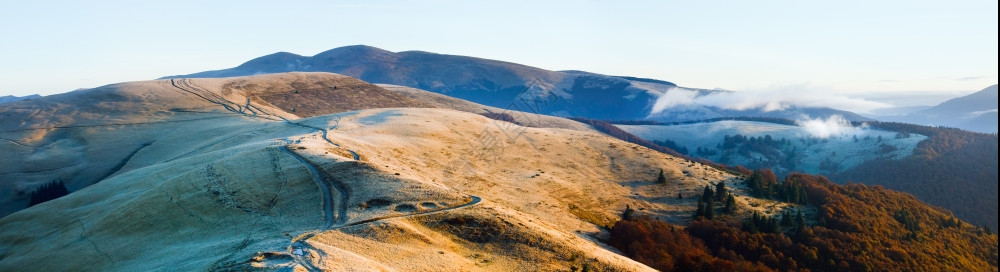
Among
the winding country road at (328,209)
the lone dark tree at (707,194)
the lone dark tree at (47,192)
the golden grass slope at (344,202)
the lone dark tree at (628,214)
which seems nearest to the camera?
the winding country road at (328,209)

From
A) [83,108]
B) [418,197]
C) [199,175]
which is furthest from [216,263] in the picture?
[83,108]

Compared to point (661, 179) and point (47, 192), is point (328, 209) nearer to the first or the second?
point (661, 179)

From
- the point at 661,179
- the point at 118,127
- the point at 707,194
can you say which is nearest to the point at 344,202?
the point at 707,194

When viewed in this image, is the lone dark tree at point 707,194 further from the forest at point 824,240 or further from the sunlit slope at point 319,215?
the sunlit slope at point 319,215

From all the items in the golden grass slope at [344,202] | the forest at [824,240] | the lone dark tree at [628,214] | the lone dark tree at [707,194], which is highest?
the golden grass slope at [344,202]

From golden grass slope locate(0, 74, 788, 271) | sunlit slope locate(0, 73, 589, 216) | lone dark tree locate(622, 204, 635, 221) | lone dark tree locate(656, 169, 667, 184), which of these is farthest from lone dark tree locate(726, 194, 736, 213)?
sunlit slope locate(0, 73, 589, 216)

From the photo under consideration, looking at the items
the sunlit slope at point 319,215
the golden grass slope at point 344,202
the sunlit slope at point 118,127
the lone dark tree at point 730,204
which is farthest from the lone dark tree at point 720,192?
the sunlit slope at point 118,127

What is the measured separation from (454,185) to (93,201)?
37565 millimetres

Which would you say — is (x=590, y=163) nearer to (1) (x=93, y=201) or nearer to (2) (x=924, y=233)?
(2) (x=924, y=233)

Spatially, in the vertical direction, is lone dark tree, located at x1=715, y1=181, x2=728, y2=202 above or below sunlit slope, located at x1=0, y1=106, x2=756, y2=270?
below

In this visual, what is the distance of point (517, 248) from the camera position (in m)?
37.1

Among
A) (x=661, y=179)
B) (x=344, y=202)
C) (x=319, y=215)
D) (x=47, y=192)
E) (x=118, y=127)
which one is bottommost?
(x=47, y=192)

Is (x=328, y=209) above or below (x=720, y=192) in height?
above

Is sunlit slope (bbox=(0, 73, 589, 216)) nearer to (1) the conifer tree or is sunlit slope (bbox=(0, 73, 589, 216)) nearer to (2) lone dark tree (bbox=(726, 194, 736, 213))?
(2) lone dark tree (bbox=(726, 194, 736, 213))
